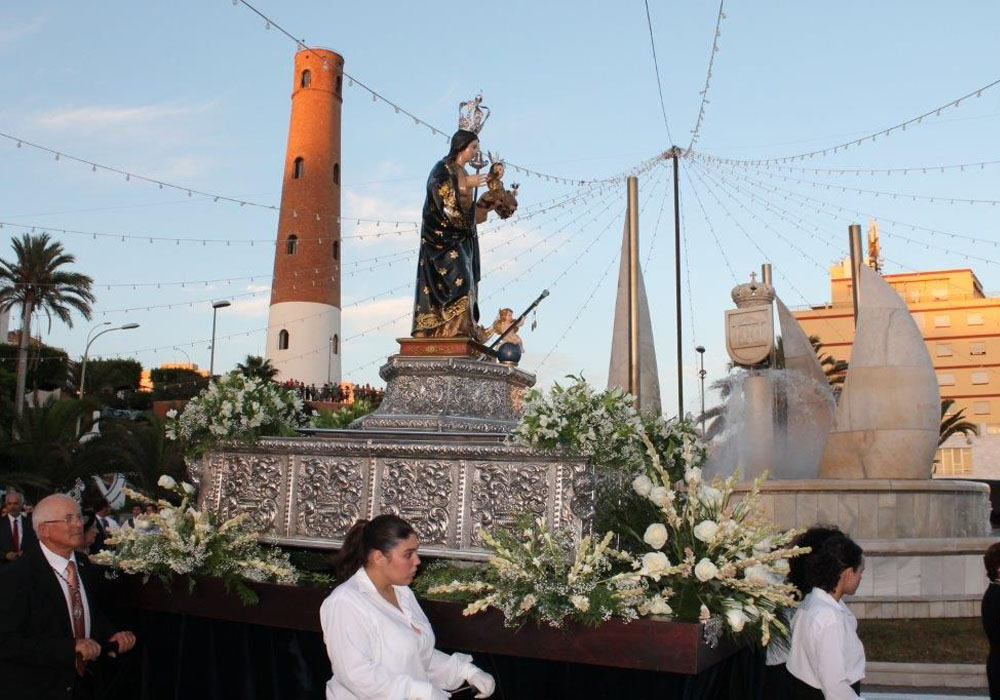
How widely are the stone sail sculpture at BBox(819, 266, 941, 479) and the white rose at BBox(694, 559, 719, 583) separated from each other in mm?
10010

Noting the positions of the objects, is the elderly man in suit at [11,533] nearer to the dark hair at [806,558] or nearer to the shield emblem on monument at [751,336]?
the dark hair at [806,558]

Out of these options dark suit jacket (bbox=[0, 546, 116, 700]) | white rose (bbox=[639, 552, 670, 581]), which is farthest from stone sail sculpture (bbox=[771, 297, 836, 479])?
dark suit jacket (bbox=[0, 546, 116, 700])

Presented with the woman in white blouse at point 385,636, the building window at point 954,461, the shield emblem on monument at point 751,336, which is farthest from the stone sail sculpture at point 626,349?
the building window at point 954,461

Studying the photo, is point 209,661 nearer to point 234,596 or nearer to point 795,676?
point 234,596

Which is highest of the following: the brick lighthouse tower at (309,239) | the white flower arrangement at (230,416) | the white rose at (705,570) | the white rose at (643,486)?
the brick lighthouse tower at (309,239)

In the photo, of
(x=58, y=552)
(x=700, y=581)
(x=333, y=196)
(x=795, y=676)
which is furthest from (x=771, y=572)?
(x=333, y=196)

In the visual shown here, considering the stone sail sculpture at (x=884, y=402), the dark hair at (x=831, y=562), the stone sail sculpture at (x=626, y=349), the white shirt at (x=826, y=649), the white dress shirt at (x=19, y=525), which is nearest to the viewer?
the white shirt at (x=826, y=649)

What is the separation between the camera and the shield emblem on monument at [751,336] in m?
17.1

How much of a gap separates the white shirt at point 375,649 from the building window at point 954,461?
44337 mm

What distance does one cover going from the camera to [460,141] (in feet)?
29.0

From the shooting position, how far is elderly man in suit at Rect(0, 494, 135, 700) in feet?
14.2

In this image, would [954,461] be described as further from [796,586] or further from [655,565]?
[655,565]

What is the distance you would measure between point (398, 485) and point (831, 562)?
322cm

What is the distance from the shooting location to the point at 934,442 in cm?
1340
